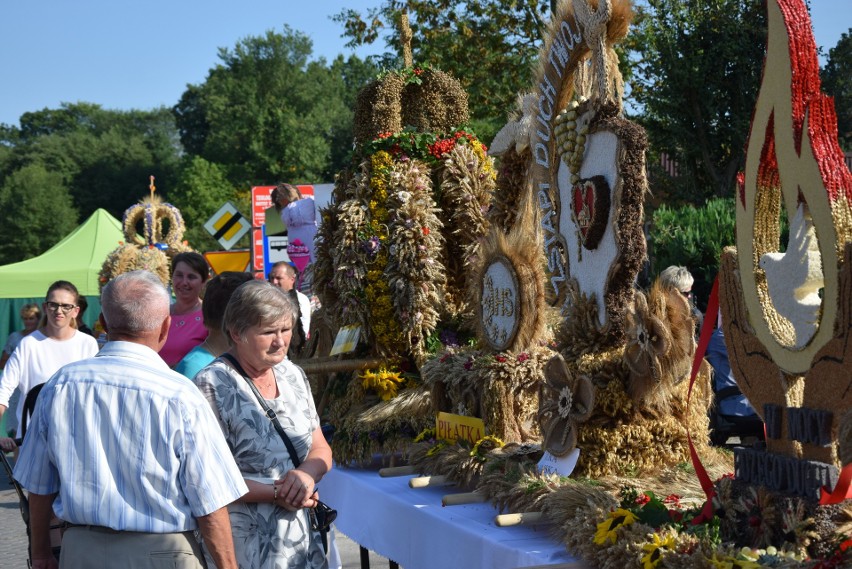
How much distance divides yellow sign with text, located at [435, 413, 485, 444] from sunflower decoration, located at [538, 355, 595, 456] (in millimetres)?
481

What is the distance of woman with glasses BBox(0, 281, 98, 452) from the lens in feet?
18.1

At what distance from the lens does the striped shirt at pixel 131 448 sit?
249 cm

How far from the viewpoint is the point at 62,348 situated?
5.70 metres

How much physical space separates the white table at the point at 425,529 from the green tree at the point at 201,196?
106 ft

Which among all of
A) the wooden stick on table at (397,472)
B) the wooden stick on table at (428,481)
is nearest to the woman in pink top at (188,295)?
the wooden stick on table at (397,472)

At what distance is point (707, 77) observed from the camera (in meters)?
12.9

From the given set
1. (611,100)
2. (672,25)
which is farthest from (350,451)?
(672,25)

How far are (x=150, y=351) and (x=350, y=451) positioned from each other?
2.52 meters

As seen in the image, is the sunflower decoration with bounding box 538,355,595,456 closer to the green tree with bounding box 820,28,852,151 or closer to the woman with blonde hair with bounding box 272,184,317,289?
the woman with blonde hair with bounding box 272,184,317,289

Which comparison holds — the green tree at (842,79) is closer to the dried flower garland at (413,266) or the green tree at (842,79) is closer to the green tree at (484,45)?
the green tree at (484,45)

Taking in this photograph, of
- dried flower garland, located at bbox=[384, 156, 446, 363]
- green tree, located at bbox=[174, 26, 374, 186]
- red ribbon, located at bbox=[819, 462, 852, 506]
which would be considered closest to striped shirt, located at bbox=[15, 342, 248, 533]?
red ribbon, located at bbox=[819, 462, 852, 506]

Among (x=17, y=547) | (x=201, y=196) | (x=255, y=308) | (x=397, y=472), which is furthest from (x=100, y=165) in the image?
(x=255, y=308)

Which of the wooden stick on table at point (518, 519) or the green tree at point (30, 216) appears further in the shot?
the green tree at point (30, 216)

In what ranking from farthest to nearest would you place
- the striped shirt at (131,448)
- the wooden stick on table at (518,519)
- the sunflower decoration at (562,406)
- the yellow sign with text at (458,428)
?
the yellow sign with text at (458,428) < the sunflower decoration at (562,406) < the wooden stick on table at (518,519) < the striped shirt at (131,448)
